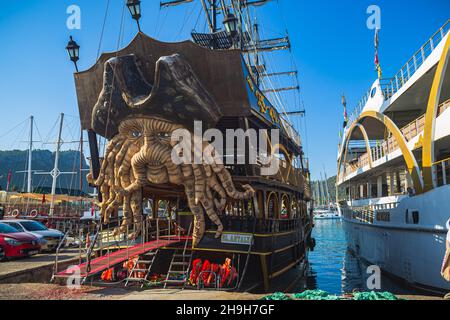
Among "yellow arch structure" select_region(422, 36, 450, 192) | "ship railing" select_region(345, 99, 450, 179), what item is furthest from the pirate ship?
"ship railing" select_region(345, 99, 450, 179)

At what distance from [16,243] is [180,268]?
6625 millimetres

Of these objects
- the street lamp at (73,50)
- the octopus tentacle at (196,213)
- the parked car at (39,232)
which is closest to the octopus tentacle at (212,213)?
the octopus tentacle at (196,213)

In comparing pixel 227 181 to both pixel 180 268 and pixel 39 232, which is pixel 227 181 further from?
pixel 39 232

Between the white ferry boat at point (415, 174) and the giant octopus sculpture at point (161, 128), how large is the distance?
22.0 ft

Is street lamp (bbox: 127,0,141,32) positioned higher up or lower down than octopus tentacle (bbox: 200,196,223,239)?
higher up

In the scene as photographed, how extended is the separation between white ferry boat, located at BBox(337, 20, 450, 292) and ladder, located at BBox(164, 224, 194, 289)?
861 centimetres

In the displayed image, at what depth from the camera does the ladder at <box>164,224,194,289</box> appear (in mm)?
9828

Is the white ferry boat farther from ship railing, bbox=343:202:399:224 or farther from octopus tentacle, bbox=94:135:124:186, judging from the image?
octopus tentacle, bbox=94:135:124:186

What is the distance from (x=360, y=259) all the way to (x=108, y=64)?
64.7 ft

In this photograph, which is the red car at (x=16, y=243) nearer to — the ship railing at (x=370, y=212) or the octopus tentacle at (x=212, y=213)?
the octopus tentacle at (x=212, y=213)

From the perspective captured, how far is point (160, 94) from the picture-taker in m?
10.6

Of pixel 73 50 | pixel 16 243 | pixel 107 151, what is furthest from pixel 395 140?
pixel 16 243
